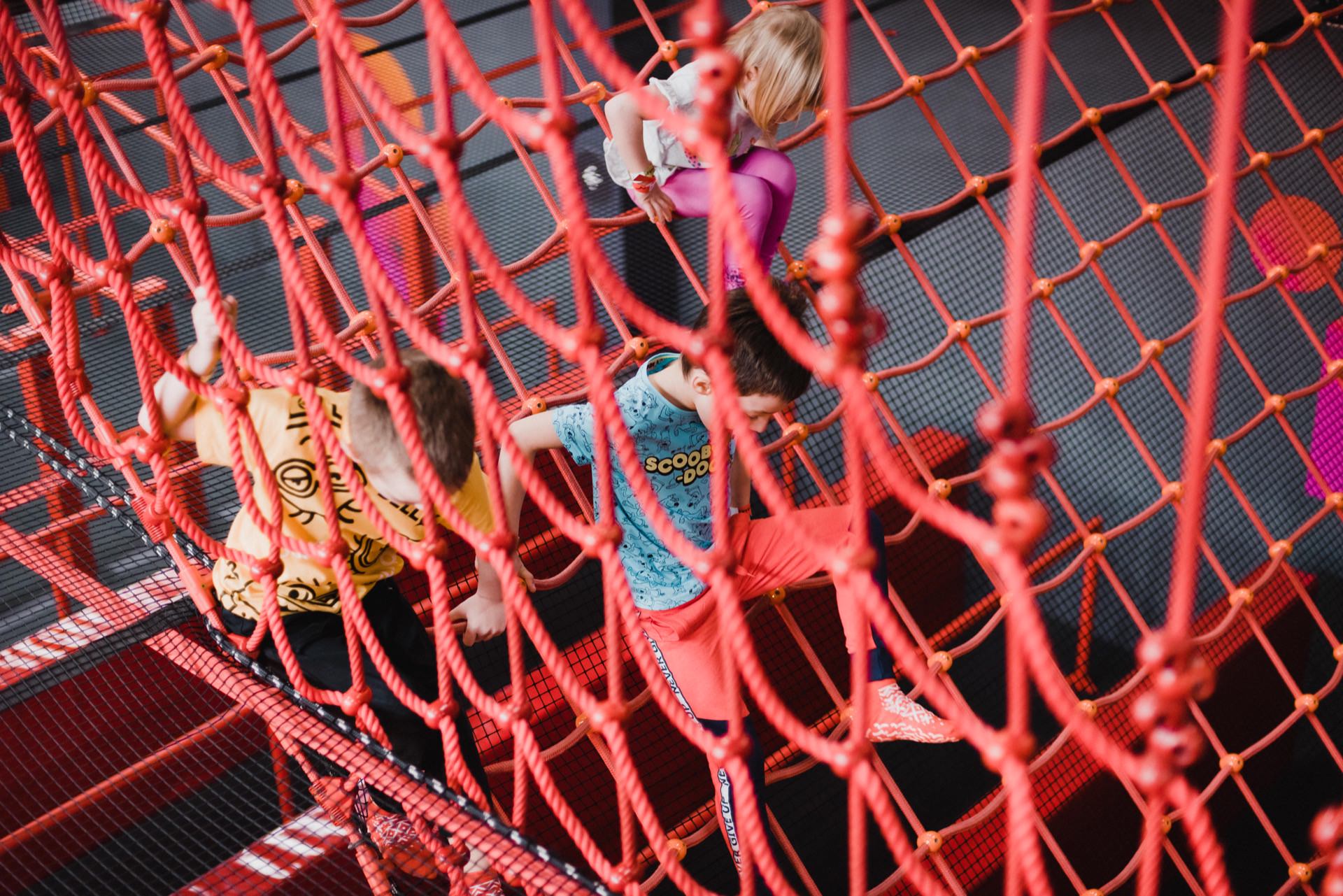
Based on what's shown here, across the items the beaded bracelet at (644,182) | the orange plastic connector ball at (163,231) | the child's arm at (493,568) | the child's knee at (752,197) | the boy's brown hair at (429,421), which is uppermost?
the orange plastic connector ball at (163,231)

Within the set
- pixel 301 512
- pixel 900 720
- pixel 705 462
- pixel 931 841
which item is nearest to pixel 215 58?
pixel 301 512

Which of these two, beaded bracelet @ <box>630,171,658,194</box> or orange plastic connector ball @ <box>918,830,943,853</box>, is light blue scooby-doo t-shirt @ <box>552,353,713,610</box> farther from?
orange plastic connector ball @ <box>918,830,943,853</box>

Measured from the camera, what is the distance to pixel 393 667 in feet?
3.09

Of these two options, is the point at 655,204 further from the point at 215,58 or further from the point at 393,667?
the point at 393,667

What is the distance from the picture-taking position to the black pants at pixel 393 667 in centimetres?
95

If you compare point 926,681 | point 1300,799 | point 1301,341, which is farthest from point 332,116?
point 1301,341

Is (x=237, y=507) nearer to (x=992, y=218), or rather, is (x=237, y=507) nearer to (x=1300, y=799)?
(x=992, y=218)

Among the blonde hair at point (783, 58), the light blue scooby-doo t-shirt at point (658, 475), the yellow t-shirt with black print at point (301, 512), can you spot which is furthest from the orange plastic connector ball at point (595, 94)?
the yellow t-shirt with black print at point (301, 512)

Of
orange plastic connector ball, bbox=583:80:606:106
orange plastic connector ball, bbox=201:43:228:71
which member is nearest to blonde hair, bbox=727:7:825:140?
orange plastic connector ball, bbox=583:80:606:106

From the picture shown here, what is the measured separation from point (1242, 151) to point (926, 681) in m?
2.58

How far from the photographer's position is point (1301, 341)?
2.61m

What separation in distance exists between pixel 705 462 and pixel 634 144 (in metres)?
0.35

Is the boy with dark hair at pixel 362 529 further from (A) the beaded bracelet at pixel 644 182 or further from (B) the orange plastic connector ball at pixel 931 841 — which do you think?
(B) the orange plastic connector ball at pixel 931 841

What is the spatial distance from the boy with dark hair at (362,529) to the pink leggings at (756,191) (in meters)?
0.43
